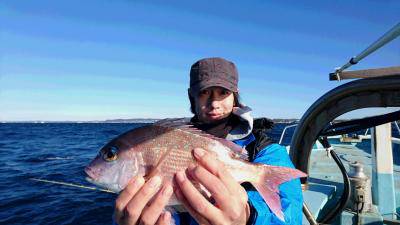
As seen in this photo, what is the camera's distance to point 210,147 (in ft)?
8.71

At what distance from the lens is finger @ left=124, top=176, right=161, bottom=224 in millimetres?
2352

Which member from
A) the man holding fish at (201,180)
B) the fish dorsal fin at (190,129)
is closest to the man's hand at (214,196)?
the man holding fish at (201,180)

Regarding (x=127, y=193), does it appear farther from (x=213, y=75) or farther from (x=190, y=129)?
(x=213, y=75)

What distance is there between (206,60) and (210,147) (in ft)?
4.42

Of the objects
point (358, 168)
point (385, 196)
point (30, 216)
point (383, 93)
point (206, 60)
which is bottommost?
point (30, 216)

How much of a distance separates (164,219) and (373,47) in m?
4.01

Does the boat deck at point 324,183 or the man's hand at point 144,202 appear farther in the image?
the boat deck at point 324,183

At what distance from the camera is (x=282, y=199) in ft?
9.09

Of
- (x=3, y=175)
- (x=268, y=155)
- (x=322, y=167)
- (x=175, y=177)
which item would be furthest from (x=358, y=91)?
(x=3, y=175)

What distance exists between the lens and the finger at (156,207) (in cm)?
235

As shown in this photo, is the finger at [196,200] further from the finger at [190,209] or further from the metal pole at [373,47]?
the metal pole at [373,47]

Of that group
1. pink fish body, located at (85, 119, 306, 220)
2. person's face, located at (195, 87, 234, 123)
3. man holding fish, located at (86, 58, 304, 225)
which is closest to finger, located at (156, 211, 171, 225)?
man holding fish, located at (86, 58, 304, 225)

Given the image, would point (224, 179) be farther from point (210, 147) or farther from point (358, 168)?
point (358, 168)

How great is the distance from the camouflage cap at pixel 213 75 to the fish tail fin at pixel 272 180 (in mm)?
1041
